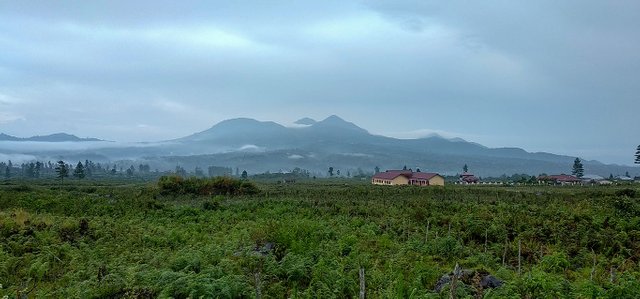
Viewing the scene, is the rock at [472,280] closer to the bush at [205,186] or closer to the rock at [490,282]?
the rock at [490,282]

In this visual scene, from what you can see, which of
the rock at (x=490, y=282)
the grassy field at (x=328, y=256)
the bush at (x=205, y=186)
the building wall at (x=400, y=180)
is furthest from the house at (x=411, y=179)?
the rock at (x=490, y=282)

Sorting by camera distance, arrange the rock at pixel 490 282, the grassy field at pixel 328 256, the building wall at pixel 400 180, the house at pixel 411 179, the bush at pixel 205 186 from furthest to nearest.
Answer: the building wall at pixel 400 180
the house at pixel 411 179
the bush at pixel 205 186
the rock at pixel 490 282
the grassy field at pixel 328 256

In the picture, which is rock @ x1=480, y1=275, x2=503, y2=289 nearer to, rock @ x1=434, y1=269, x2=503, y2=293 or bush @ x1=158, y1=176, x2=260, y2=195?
rock @ x1=434, y1=269, x2=503, y2=293

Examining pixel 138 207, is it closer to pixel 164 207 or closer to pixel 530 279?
pixel 164 207

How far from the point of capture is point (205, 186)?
1709 inches

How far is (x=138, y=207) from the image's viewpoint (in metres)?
27.0

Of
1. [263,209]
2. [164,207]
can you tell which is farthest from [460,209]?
[164,207]

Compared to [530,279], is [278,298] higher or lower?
lower

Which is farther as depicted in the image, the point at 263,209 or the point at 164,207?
the point at 164,207

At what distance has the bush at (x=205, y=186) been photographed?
42.5 meters

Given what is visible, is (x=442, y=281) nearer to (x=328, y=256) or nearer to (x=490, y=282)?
(x=490, y=282)

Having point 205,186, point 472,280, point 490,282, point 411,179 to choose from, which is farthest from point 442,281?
point 411,179

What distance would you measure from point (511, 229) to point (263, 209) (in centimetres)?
1383

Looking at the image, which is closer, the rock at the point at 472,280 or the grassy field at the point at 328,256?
the grassy field at the point at 328,256
